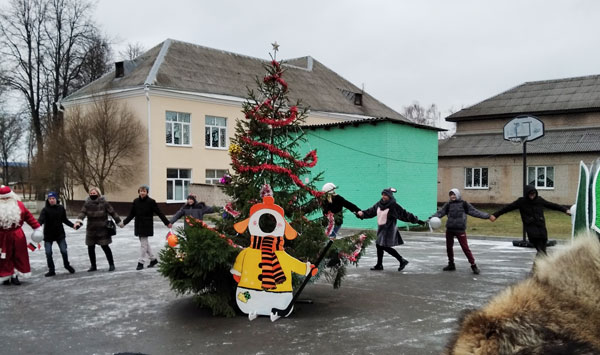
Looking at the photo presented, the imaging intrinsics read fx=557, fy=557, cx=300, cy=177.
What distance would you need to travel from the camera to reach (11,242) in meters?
10.8

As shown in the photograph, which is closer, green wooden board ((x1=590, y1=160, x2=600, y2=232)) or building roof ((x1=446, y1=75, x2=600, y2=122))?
green wooden board ((x1=590, y1=160, x2=600, y2=232))

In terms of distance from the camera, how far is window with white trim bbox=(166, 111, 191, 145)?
34.0m

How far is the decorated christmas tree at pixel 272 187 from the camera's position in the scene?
793 centimetres

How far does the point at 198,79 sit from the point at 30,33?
13902 mm

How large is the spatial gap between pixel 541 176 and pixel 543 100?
6405mm

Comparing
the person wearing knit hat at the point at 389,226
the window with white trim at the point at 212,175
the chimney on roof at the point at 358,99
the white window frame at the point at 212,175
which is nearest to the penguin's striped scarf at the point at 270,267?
the person wearing knit hat at the point at 389,226

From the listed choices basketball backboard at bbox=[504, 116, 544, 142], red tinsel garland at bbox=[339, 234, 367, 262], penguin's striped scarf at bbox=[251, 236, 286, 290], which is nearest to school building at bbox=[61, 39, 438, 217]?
basketball backboard at bbox=[504, 116, 544, 142]

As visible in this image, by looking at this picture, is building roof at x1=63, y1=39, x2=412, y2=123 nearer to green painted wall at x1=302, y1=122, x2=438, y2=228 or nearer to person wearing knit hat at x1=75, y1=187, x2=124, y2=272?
green painted wall at x1=302, y1=122, x2=438, y2=228

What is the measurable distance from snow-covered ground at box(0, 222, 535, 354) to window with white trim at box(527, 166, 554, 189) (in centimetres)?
2570

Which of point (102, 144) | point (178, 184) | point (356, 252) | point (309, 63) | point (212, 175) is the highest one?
point (309, 63)

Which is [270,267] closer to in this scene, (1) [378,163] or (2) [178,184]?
(1) [378,163]

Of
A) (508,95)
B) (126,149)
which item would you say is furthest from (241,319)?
(508,95)

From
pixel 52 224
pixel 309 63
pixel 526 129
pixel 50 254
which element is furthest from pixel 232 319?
pixel 309 63

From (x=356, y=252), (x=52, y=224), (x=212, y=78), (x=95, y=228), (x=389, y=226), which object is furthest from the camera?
(x=212, y=78)
